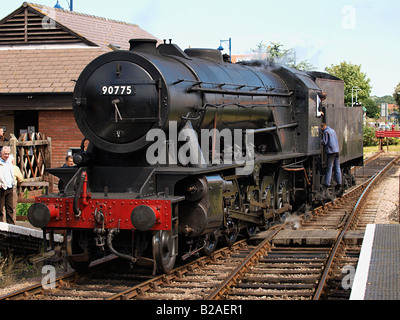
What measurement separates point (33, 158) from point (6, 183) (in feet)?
15.7

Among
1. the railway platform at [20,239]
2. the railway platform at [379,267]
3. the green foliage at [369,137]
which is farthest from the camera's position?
A: the green foliage at [369,137]

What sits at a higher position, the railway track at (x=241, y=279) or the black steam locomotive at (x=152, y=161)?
the black steam locomotive at (x=152, y=161)

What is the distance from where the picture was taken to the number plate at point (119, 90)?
7.20m

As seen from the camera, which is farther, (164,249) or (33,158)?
(33,158)

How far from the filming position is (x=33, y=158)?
14.6 meters

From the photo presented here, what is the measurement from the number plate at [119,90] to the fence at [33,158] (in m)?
6.83

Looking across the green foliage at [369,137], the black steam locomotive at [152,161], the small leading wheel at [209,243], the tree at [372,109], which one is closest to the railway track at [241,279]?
the small leading wheel at [209,243]

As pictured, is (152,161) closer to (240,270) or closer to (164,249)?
(164,249)

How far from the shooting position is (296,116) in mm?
11891

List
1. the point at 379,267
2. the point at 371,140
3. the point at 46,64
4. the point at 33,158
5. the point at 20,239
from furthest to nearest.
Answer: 1. the point at 371,140
2. the point at 46,64
3. the point at 33,158
4. the point at 20,239
5. the point at 379,267

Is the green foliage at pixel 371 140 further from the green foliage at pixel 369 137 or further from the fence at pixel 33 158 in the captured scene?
the fence at pixel 33 158

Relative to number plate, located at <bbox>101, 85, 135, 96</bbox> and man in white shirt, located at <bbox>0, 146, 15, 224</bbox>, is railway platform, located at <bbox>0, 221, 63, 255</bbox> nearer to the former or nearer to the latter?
man in white shirt, located at <bbox>0, 146, 15, 224</bbox>

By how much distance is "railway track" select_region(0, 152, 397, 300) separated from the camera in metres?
6.59

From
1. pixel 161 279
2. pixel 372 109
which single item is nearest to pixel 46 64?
pixel 161 279
